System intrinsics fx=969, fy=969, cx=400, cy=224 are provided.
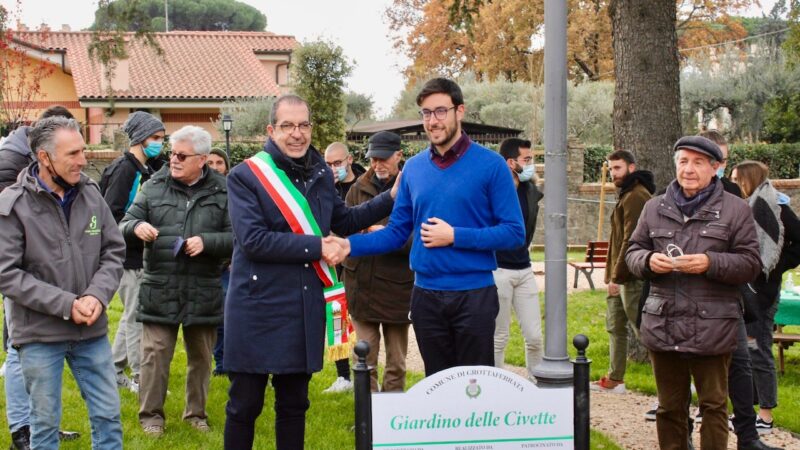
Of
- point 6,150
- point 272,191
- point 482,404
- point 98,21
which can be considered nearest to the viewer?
point 482,404

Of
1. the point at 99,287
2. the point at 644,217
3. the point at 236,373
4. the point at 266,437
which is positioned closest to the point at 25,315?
the point at 99,287

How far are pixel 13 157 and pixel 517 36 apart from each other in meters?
37.1

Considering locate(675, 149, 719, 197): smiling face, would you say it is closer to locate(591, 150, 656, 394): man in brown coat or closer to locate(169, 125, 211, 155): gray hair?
locate(591, 150, 656, 394): man in brown coat

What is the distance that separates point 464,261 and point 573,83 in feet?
141

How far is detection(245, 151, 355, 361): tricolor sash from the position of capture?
5.00 metres

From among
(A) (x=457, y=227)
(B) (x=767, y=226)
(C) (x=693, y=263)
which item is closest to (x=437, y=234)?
(A) (x=457, y=227)

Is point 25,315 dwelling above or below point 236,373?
above

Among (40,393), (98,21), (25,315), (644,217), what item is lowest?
(40,393)

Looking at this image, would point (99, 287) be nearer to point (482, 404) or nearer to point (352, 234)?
point (352, 234)

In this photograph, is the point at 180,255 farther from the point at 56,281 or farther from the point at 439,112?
the point at 439,112

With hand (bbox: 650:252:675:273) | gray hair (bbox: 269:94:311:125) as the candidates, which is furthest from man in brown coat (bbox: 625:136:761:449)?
gray hair (bbox: 269:94:311:125)

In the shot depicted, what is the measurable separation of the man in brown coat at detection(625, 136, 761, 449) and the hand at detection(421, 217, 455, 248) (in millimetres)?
1241

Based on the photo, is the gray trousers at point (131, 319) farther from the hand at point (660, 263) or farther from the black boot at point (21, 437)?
the hand at point (660, 263)

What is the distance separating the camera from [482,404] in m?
4.44
